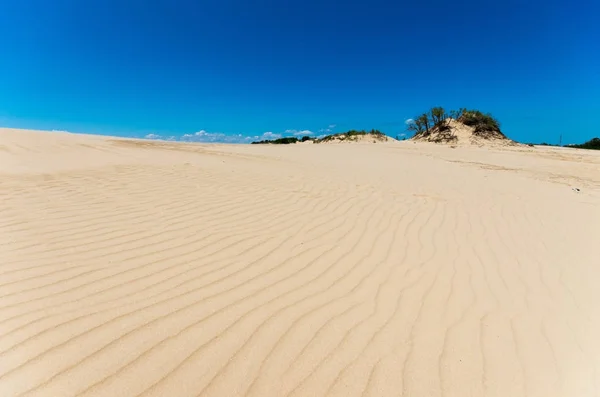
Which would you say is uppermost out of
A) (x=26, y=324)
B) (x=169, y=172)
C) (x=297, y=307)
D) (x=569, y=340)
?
(x=169, y=172)

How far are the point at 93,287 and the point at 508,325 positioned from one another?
3.56 m

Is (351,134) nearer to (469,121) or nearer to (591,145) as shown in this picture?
(469,121)

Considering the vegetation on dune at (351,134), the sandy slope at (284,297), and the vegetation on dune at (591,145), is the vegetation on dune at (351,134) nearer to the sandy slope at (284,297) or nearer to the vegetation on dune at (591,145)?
the vegetation on dune at (591,145)

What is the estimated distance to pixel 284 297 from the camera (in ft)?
9.65

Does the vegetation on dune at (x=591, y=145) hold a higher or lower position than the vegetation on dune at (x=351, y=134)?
lower

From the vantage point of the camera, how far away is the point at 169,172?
8.02 m

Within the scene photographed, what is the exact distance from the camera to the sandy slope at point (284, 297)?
6.91 feet

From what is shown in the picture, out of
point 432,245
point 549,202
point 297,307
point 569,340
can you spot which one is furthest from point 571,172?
point 297,307

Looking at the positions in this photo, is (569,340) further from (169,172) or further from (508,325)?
(169,172)

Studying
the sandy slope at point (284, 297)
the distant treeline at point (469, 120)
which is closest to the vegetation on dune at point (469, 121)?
the distant treeline at point (469, 120)

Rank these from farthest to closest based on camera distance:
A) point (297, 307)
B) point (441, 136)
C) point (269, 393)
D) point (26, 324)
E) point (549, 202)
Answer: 1. point (441, 136)
2. point (549, 202)
3. point (297, 307)
4. point (26, 324)
5. point (269, 393)

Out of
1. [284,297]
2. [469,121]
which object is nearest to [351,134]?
[469,121]

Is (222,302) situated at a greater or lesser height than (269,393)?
greater

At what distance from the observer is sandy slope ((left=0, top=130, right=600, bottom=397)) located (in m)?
2.11
